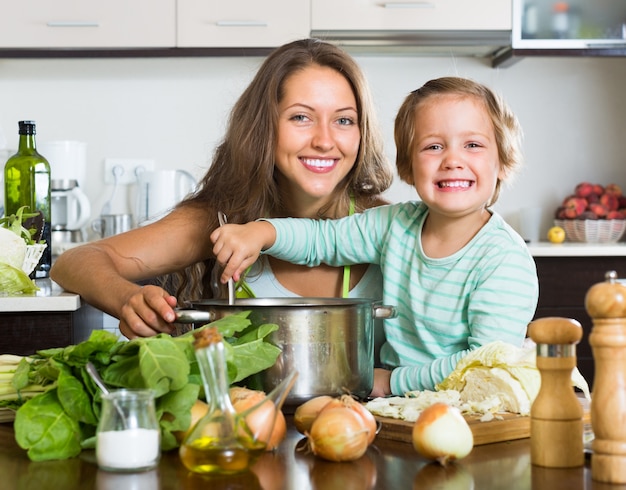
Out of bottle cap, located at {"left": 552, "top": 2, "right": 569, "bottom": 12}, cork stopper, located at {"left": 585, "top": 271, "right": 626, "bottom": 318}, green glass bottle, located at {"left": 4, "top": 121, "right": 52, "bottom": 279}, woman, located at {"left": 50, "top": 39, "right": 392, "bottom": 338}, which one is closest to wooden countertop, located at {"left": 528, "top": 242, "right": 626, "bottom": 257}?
bottle cap, located at {"left": 552, "top": 2, "right": 569, "bottom": 12}

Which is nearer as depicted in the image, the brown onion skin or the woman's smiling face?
the brown onion skin

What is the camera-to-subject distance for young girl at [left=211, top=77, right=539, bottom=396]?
1.42m

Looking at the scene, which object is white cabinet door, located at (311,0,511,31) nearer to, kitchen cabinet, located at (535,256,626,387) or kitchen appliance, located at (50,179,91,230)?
kitchen cabinet, located at (535,256,626,387)

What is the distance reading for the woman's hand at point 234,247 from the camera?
1446 mm

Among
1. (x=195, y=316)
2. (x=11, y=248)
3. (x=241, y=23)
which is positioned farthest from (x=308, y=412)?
(x=241, y=23)

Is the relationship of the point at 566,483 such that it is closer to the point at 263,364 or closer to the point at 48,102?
the point at 263,364

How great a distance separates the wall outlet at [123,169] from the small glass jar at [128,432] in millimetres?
2947

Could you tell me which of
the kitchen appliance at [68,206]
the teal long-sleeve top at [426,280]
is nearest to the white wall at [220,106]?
the kitchen appliance at [68,206]

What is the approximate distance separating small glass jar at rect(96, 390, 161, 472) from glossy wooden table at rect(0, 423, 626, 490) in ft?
0.05

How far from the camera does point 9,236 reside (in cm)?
217

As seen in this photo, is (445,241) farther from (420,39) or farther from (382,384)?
(420,39)

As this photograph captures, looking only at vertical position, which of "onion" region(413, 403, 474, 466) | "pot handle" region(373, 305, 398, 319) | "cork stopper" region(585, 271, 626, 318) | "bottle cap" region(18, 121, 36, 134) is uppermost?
"bottle cap" region(18, 121, 36, 134)

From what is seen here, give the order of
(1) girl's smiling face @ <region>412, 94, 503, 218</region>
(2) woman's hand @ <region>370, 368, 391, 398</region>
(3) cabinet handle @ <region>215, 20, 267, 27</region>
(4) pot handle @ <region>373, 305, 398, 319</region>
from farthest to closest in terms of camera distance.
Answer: (3) cabinet handle @ <region>215, 20, 267, 27</region>
(1) girl's smiling face @ <region>412, 94, 503, 218</region>
(2) woman's hand @ <region>370, 368, 391, 398</region>
(4) pot handle @ <region>373, 305, 398, 319</region>

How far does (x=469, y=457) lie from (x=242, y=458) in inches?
9.5
